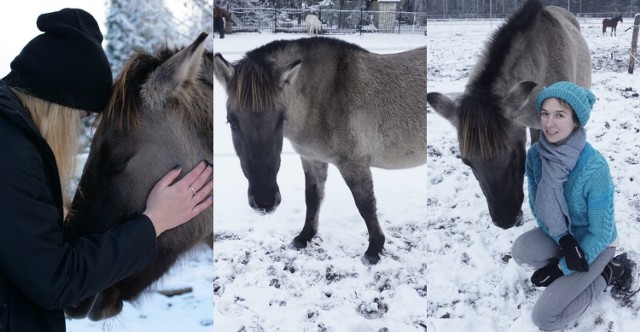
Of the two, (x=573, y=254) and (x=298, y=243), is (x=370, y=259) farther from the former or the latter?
(x=573, y=254)

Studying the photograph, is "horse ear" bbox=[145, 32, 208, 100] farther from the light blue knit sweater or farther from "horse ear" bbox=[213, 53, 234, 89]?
the light blue knit sweater

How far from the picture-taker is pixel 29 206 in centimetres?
117

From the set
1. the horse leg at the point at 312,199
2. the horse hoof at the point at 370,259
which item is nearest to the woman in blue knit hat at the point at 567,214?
the horse hoof at the point at 370,259

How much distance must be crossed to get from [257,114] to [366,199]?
0.60 meters

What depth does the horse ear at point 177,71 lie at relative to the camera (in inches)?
66.6

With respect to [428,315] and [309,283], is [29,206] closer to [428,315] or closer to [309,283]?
[309,283]

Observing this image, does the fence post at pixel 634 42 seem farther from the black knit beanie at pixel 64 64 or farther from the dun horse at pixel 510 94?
the black knit beanie at pixel 64 64

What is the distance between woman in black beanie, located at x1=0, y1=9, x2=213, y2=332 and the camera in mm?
1165

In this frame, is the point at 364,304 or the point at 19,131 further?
the point at 364,304

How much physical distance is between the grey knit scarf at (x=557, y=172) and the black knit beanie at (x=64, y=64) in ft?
5.52

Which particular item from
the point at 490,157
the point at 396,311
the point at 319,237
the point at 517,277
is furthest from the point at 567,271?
the point at 319,237

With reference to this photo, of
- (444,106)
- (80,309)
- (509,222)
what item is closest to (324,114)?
(444,106)

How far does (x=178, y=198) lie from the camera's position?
1.79 m

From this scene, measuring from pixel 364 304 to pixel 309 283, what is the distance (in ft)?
0.85
